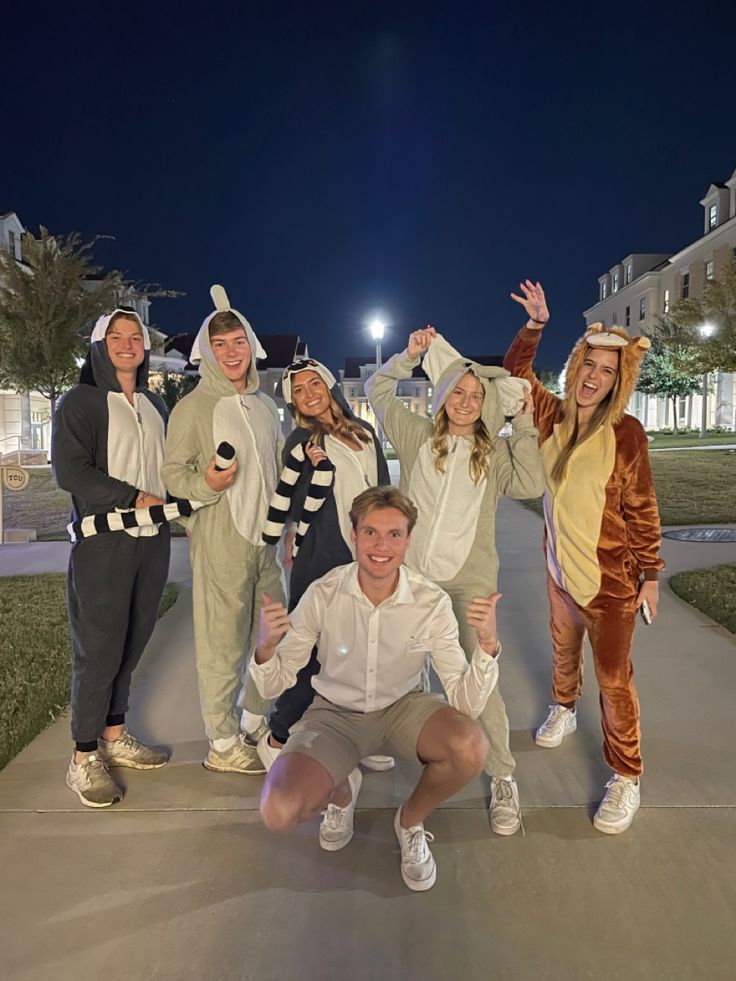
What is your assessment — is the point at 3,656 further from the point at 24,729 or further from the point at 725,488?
the point at 725,488

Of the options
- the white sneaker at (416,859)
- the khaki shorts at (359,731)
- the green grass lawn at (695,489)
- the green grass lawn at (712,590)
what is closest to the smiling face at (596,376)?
the khaki shorts at (359,731)

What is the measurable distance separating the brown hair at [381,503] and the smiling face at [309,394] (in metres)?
0.64

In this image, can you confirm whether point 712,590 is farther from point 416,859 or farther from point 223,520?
point 223,520

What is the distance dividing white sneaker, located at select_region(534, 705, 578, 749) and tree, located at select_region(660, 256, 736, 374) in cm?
2037

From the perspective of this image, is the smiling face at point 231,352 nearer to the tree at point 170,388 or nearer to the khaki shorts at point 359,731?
the khaki shorts at point 359,731

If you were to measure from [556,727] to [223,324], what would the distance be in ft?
8.53

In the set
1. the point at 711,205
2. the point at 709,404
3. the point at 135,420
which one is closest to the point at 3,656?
the point at 135,420

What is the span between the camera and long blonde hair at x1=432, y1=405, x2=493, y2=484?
300cm

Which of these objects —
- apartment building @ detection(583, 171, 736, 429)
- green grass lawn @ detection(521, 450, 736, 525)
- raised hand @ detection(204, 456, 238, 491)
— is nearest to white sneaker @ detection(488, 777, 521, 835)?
raised hand @ detection(204, 456, 238, 491)

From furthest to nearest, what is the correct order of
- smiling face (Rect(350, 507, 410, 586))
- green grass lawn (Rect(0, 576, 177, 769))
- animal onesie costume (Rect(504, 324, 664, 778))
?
green grass lawn (Rect(0, 576, 177, 769)) < animal onesie costume (Rect(504, 324, 664, 778)) < smiling face (Rect(350, 507, 410, 586))

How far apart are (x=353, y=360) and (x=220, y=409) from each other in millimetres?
67115

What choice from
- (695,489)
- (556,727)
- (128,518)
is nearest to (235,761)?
(128,518)

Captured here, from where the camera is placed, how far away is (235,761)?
3.31 m

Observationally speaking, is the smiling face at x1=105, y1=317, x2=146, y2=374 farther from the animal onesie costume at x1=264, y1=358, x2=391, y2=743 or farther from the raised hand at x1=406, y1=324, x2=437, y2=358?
the raised hand at x1=406, y1=324, x2=437, y2=358
